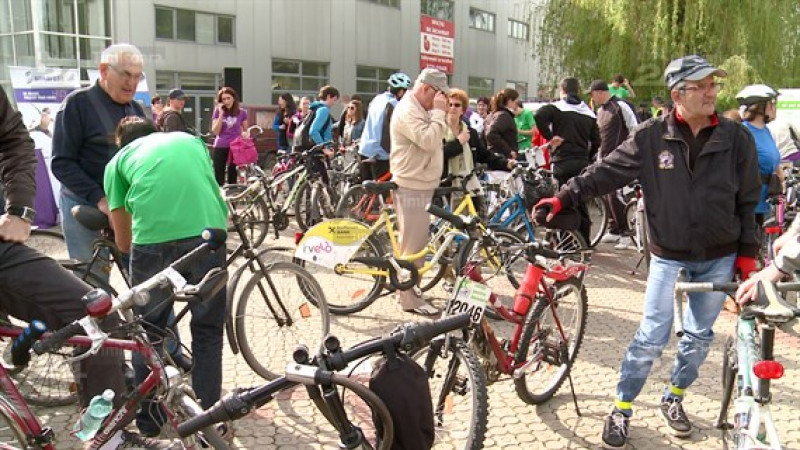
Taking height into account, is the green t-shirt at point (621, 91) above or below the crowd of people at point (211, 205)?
above

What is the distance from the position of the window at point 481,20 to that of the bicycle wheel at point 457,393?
1270 inches

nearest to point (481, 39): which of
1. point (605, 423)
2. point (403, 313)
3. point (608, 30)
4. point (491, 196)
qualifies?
point (608, 30)

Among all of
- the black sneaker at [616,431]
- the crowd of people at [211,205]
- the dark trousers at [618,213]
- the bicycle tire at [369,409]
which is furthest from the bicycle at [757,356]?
the dark trousers at [618,213]

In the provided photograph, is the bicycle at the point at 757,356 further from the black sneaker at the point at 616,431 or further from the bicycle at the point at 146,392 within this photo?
the bicycle at the point at 146,392

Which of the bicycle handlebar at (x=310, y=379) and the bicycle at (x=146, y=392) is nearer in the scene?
the bicycle handlebar at (x=310, y=379)

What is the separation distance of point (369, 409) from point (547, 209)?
6.71ft

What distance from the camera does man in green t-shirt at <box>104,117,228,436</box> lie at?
317cm

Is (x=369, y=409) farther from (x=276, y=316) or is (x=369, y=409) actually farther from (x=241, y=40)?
(x=241, y=40)

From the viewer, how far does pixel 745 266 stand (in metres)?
3.43

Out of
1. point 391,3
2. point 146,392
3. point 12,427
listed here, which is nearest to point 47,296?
point 12,427

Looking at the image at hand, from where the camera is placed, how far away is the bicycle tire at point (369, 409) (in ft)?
5.89

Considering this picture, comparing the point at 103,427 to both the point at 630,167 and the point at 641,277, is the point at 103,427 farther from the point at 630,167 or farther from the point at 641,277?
the point at 641,277

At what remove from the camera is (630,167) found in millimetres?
3549

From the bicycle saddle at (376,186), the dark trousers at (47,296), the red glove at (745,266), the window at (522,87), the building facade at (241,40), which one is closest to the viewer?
the dark trousers at (47,296)
